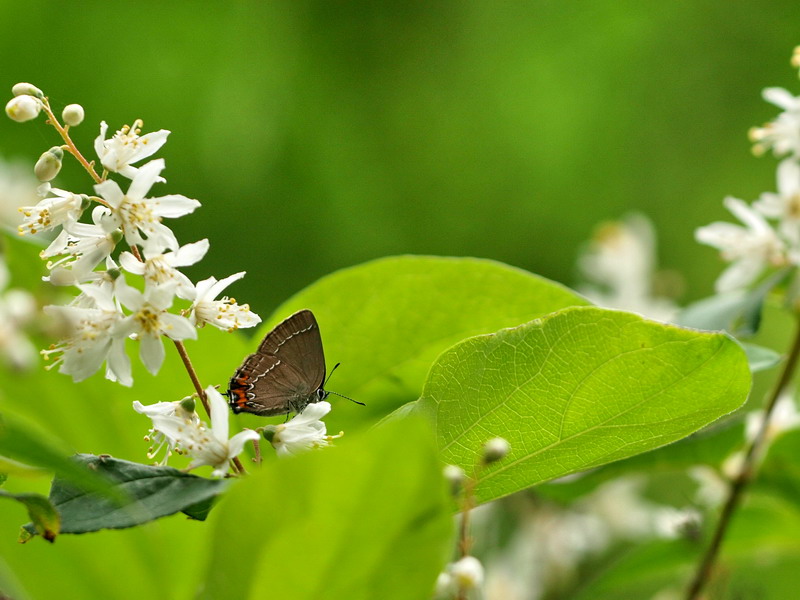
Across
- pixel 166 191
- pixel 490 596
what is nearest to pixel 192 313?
pixel 490 596

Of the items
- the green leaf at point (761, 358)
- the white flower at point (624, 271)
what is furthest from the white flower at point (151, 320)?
the white flower at point (624, 271)

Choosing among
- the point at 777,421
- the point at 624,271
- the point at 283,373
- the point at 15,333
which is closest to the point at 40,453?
the point at 15,333

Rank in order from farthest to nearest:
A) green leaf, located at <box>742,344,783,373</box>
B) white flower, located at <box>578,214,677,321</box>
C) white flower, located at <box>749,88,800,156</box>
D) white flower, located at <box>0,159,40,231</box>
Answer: white flower, located at <box>578,214,677,321</box>, white flower, located at <box>0,159,40,231</box>, white flower, located at <box>749,88,800,156</box>, green leaf, located at <box>742,344,783,373</box>

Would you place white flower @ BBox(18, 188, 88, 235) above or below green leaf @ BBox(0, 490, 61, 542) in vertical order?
above

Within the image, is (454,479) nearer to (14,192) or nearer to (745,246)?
(745,246)

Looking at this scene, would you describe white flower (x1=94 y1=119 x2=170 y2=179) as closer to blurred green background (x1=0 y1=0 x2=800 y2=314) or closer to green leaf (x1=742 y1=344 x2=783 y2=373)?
green leaf (x1=742 y1=344 x2=783 y2=373)

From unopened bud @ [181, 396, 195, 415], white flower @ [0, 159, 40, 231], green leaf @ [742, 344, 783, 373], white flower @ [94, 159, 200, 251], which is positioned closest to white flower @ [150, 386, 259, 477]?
unopened bud @ [181, 396, 195, 415]

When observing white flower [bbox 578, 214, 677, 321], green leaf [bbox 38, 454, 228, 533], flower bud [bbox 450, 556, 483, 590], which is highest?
green leaf [bbox 38, 454, 228, 533]

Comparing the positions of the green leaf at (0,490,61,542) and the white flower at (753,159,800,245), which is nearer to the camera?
the green leaf at (0,490,61,542)

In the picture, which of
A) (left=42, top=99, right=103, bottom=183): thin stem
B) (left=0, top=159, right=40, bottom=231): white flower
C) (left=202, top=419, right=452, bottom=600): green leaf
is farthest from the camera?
(left=0, top=159, right=40, bottom=231): white flower
